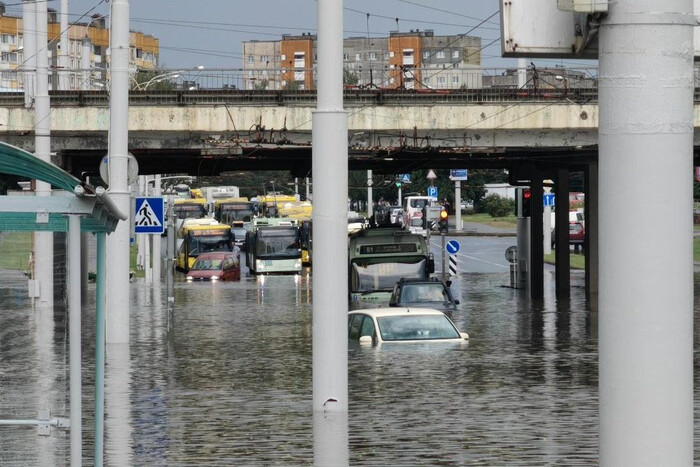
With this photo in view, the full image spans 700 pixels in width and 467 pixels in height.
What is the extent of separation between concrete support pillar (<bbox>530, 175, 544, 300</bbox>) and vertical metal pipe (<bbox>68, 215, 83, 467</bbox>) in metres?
39.0

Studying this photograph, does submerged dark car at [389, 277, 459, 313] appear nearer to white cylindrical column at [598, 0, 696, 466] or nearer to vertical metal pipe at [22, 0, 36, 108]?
vertical metal pipe at [22, 0, 36, 108]

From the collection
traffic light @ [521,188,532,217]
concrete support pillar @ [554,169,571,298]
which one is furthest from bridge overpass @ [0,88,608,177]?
traffic light @ [521,188,532,217]

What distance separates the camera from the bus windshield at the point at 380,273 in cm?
4234

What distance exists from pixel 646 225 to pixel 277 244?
6541 centimetres

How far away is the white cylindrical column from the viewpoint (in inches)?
167

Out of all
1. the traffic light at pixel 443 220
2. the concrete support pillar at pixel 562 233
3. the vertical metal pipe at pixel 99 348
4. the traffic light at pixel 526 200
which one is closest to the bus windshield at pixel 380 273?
the traffic light at pixel 443 220

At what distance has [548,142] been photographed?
119ft

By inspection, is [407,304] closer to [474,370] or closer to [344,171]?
[474,370]

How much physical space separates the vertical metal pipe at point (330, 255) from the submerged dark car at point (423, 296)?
69.3 ft

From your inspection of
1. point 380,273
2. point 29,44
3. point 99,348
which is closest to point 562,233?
point 380,273

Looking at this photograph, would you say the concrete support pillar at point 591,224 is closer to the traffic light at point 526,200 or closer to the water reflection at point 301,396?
the traffic light at point 526,200

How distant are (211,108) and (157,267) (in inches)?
842

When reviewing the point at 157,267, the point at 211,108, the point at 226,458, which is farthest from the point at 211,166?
the point at 226,458

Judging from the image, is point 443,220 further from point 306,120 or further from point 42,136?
point 42,136
